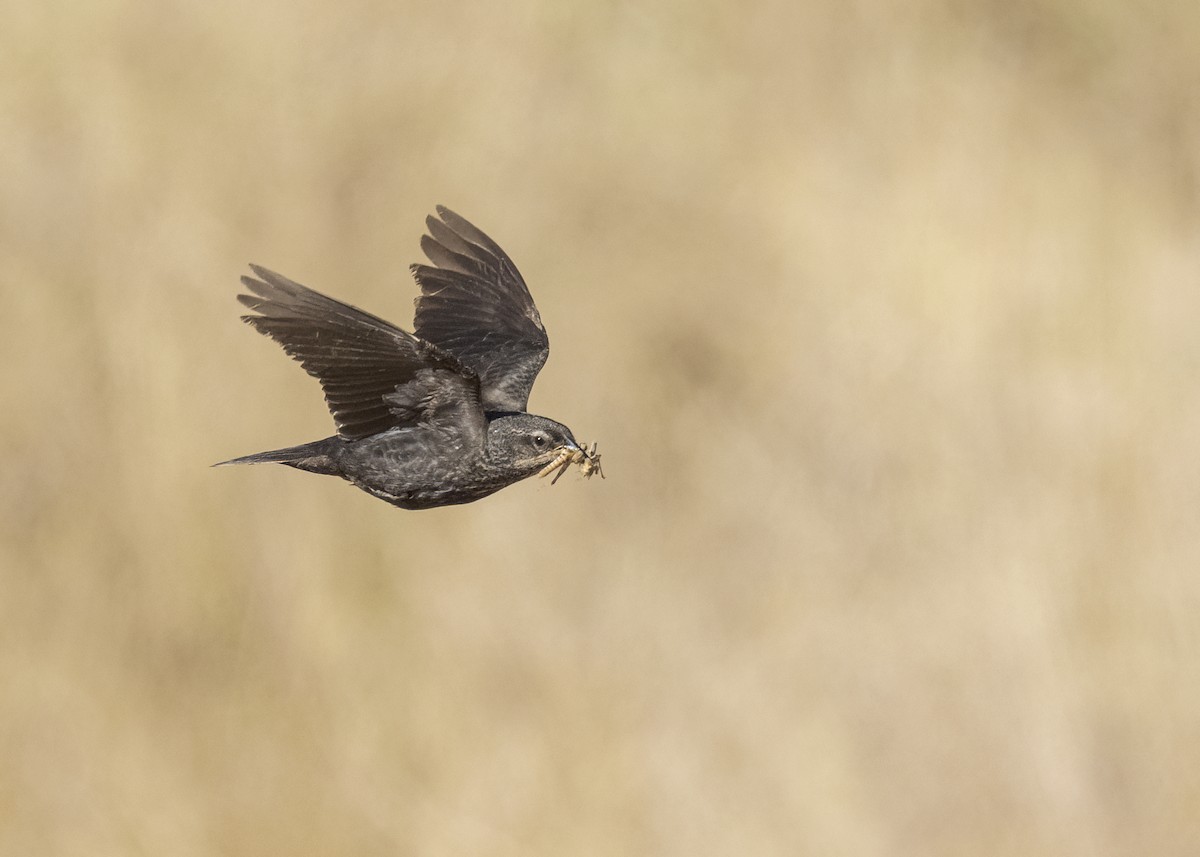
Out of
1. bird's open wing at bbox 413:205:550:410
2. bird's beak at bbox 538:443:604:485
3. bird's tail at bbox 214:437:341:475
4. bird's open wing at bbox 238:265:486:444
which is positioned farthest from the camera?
bird's open wing at bbox 413:205:550:410

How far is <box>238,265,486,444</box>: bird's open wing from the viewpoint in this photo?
18.7ft

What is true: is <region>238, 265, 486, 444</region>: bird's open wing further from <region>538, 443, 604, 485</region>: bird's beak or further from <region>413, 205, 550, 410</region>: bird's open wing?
<region>413, 205, 550, 410</region>: bird's open wing

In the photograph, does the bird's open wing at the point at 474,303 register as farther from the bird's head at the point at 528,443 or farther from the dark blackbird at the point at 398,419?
the bird's head at the point at 528,443

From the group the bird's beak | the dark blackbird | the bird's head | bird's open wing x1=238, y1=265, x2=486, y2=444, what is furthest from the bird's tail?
the bird's beak

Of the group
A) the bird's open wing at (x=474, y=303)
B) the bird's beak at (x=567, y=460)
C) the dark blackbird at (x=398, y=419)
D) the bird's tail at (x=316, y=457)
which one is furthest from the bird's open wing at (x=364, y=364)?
the bird's open wing at (x=474, y=303)

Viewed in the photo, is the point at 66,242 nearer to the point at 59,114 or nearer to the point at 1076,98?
the point at 59,114

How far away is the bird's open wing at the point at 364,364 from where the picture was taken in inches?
224

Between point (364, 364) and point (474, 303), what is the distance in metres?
1.95

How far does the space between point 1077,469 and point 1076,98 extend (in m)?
3.42

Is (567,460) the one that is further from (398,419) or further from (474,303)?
(474,303)

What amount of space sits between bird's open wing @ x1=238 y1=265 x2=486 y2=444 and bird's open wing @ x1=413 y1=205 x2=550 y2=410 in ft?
4.57

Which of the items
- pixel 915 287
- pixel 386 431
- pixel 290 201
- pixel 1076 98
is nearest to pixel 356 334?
pixel 386 431

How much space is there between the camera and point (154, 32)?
1330cm

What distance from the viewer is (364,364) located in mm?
5973
